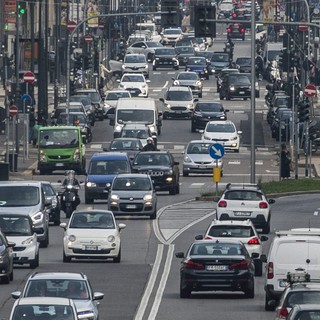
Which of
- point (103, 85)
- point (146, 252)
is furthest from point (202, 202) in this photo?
point (103, 85)

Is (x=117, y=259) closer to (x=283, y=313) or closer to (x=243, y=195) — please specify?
(x=243, y=195)

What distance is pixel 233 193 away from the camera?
162ft

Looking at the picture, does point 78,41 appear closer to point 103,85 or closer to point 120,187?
point 103,85

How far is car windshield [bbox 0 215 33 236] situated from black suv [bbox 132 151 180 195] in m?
19.0

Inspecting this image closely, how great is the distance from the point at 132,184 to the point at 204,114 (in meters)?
34.1

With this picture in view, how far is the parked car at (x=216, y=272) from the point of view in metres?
34.9

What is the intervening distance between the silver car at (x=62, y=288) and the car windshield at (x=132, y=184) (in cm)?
2301

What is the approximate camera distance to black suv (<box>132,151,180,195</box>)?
60625 mm

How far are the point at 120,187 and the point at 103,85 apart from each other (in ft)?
216

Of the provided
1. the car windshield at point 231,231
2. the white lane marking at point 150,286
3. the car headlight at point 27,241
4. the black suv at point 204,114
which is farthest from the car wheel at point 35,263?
the black suv at point 204,114

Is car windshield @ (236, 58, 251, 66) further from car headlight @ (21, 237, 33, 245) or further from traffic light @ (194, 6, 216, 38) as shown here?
car headlight @ (21, 237, 33, 245)

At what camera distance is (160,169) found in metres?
60.6

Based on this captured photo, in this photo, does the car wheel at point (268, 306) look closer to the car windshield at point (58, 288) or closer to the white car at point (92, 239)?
the car windshield at point (58, 288)

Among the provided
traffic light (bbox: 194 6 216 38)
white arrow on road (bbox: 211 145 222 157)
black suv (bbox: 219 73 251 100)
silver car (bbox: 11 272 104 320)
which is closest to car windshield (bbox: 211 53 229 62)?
black suv (bbox: 219 73 251 100)
